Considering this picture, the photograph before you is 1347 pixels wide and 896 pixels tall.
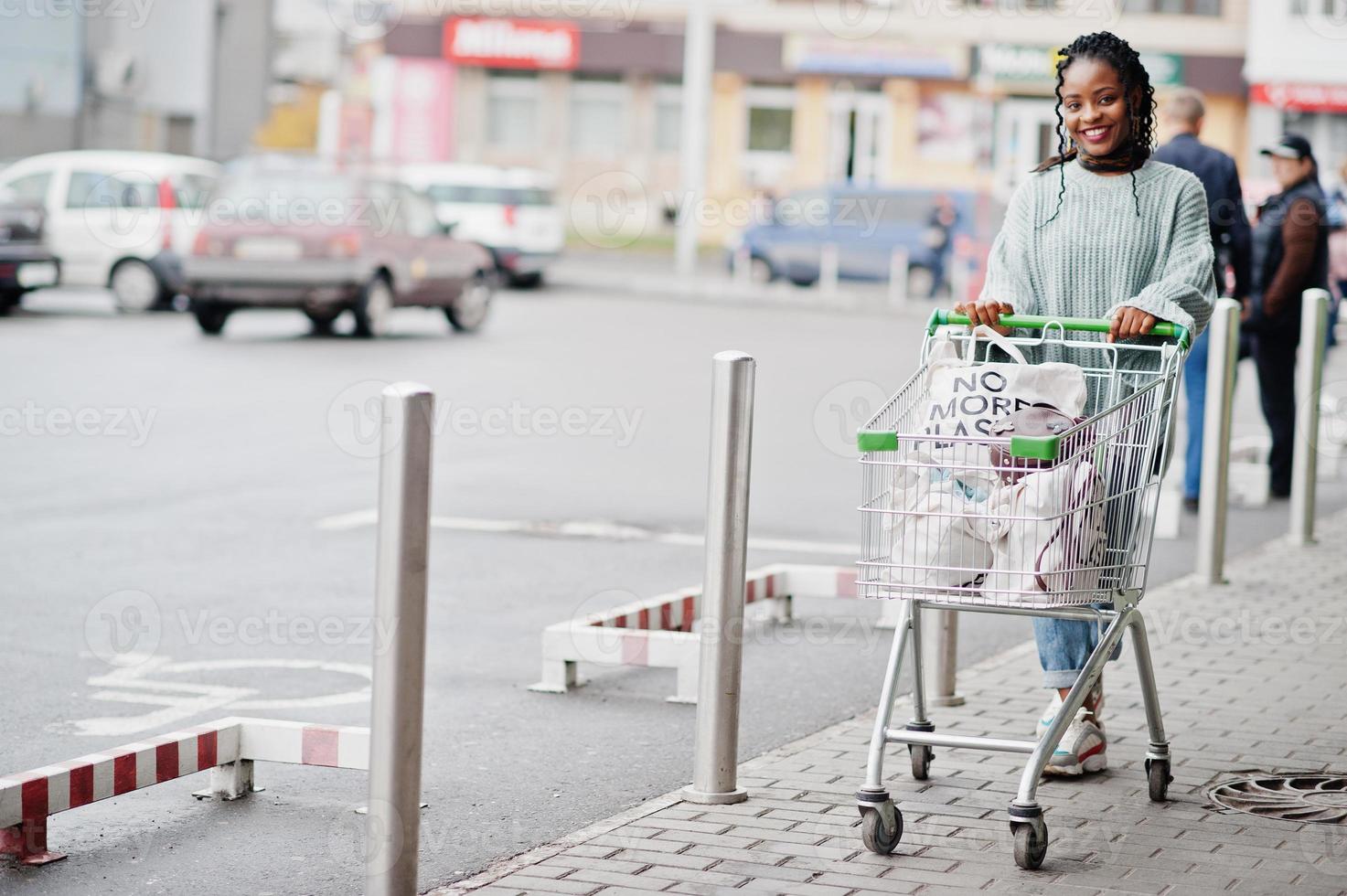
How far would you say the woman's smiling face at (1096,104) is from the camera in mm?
5148

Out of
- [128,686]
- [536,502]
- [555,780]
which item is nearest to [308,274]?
[536,502]

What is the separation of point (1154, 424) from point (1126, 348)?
30 cm

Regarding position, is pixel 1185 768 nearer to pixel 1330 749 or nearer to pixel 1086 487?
pixel 1330 749

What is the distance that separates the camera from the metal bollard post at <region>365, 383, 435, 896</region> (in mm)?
3807

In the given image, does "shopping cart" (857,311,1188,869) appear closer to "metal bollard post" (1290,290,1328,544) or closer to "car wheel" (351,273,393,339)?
"metal bollard post" (1290,290,1328,544)

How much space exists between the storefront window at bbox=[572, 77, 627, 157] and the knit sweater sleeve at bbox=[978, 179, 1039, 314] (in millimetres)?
46592

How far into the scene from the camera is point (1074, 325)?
4.96 m

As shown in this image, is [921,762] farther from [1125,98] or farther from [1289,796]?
[1125,98]

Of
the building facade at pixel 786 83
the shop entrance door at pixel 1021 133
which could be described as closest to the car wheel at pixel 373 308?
the building facade at pixel 786 83

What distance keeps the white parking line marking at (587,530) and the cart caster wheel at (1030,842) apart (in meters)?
4.90

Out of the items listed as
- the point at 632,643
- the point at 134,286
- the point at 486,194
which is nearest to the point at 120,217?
the point at 134,286

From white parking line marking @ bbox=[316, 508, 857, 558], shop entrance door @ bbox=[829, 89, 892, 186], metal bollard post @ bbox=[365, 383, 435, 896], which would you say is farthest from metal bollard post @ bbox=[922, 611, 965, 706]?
shop entrance door @ bbox=[829, 89, 892, 186]

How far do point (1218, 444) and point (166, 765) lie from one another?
5.32m

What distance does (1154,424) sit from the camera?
479 cm
